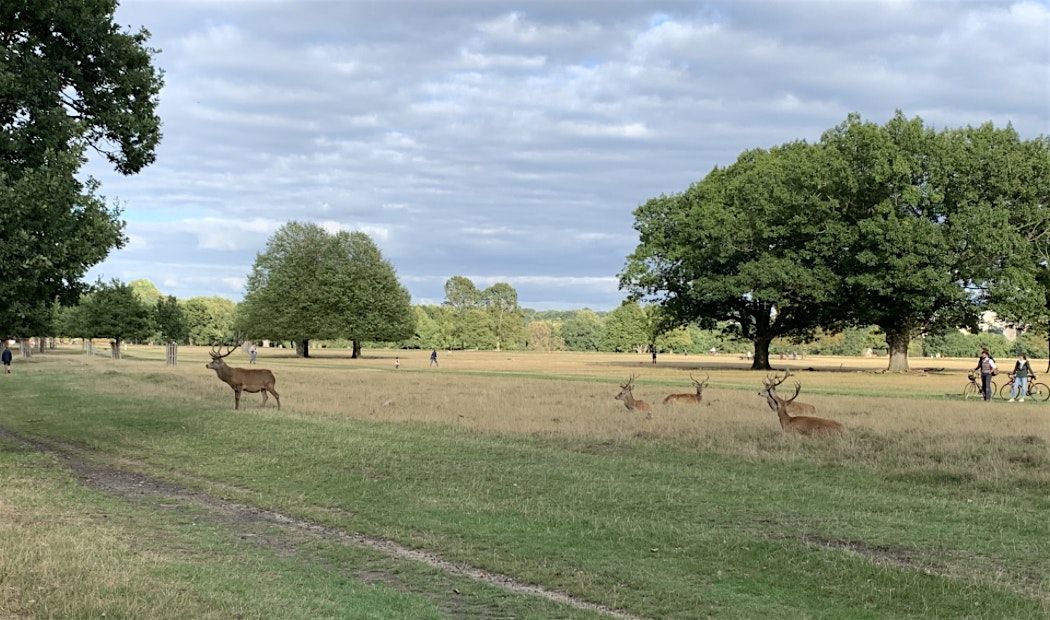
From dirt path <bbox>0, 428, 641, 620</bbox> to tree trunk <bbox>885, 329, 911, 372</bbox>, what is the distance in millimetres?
52506

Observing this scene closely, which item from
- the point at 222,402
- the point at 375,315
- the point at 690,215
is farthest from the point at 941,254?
the point at 375,315

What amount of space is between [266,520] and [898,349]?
2159 inches

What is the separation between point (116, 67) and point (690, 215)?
49935 mm

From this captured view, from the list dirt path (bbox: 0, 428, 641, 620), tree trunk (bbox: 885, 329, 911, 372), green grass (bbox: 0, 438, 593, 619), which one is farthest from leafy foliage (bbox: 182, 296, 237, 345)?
green grass (bbox: 0, 438, 593, 619)

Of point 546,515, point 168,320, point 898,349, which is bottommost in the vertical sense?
point 546,515

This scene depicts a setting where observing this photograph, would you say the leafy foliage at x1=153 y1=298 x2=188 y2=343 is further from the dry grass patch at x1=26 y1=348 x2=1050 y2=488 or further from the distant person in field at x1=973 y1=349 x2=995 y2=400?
the distant person in field at x1=973 y1=349 x2=995 y2=400

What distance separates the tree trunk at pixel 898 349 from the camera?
187 feet

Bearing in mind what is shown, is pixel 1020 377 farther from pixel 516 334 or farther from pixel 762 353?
pixel 516 334

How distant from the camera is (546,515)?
35.8ft

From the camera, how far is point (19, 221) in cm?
1284

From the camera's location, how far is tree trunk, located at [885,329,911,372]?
56875mm

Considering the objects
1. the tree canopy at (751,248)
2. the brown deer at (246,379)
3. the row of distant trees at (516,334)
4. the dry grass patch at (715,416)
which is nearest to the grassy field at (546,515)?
the dry grass patch at (715,416)

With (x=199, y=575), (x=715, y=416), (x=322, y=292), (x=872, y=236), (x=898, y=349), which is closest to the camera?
(x=199, y=575)

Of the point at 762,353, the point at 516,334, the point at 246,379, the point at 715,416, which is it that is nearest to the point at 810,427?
the point at 715,416
